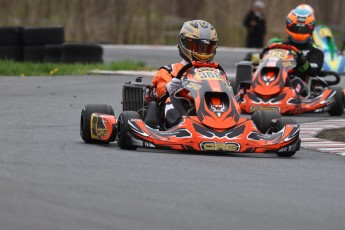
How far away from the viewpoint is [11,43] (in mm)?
24812

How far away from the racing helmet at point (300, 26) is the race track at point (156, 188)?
5829 millimetres

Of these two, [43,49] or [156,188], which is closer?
[156,188]

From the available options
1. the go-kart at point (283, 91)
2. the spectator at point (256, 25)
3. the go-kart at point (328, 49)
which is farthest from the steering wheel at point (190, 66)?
the spectator at point (256, 25)

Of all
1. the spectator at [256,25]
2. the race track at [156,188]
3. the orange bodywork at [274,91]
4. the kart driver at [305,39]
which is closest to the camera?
the race track at [156,188]

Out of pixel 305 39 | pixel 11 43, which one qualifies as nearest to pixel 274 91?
pixel 305 39

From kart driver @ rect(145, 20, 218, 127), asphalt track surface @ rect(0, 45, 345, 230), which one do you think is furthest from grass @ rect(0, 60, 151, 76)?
kart driver @ rect(145, 20, 218, 127)

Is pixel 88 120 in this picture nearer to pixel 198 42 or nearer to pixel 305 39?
pixel 198 42

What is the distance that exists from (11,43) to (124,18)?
10.1 m

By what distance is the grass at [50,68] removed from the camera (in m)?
22.1

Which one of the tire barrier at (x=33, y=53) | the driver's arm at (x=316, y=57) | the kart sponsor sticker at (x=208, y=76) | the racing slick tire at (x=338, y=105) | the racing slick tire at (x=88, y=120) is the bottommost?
the tire barrier at (x=33, y=53)

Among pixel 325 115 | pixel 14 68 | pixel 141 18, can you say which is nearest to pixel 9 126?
pixel 325 115

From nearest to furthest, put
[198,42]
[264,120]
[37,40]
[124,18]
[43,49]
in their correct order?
[264,120] → [198,42] → [37,40] → [43,49] → [124,18]

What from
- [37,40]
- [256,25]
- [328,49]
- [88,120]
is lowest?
[256,25]

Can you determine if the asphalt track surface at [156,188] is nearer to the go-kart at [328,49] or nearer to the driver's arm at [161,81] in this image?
the driver's arm at [161,81]
